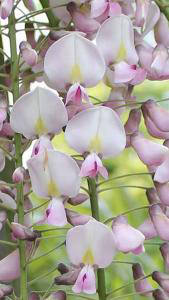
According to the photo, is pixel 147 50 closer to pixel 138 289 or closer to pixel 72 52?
pixel 72 52

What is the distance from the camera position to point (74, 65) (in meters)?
0.87

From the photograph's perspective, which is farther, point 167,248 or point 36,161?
point 167,248

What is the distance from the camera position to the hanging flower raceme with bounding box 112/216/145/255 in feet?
2.69

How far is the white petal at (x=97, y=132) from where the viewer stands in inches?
33.0

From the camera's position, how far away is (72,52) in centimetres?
86

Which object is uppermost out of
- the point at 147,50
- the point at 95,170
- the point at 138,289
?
the point at 147,50

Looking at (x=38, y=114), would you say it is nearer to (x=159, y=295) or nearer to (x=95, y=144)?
(x=95, y=144)

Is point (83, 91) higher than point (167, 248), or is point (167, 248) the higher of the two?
point (83, 91)

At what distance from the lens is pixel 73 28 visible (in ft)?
3.00

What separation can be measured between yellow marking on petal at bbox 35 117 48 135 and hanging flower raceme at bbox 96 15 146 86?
86 millimetres

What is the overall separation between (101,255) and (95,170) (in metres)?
0.09

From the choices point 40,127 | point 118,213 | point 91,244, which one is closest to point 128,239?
point 91,244

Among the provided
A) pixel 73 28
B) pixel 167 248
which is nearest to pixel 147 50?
pixel 73 28

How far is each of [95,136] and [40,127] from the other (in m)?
0.06
